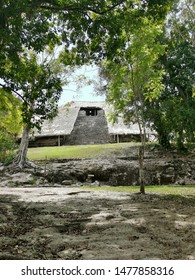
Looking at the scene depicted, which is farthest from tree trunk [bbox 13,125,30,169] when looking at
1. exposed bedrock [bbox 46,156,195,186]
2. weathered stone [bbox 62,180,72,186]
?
weathered stone [bbox 62,180,72,186]

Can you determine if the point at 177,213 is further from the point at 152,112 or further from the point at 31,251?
the point at 152,112

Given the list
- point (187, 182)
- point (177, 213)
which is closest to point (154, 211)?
point (177, 213)

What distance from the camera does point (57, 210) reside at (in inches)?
385

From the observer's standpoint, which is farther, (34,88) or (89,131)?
(89,131)

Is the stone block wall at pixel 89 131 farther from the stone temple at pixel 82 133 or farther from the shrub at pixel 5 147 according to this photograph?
the shrub at pixel 5 147

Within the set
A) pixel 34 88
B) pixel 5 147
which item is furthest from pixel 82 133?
pixel 34 88

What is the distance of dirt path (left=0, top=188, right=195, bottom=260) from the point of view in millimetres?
5414

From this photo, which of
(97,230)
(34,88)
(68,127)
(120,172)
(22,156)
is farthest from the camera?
(68,127)

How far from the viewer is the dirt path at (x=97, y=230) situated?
541 cm

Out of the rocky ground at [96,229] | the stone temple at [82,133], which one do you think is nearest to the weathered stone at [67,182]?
the rocky ground at [96,229]

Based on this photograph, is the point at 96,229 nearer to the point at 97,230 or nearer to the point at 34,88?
the point at 97,230

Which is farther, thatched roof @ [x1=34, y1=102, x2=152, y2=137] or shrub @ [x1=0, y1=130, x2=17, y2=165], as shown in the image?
thatched roof @ [x1=34, y1=102, x2=152, y2=137]

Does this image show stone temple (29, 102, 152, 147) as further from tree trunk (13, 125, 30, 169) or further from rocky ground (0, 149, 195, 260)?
rocky ground (0, 149, 195, 260)

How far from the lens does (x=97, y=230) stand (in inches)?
278
